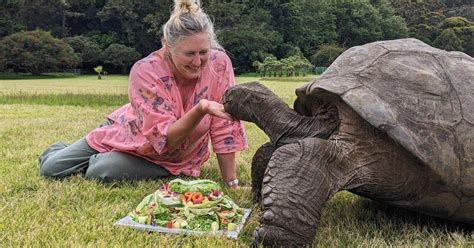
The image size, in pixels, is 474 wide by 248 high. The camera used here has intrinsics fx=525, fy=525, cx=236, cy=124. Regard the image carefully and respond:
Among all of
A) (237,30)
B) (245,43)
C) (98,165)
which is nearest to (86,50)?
(237,30)

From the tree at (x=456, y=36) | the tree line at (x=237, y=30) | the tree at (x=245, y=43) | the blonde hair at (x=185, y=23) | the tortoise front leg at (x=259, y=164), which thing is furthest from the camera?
the tree at (x=456, y=36)

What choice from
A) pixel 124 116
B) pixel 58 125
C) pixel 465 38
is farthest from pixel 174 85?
pixel 465 38

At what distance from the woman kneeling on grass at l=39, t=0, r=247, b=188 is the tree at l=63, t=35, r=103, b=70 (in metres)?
51.8

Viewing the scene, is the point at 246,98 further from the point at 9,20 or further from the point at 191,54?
the point at 9,20

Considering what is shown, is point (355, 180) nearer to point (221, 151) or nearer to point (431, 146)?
point (431, 146)

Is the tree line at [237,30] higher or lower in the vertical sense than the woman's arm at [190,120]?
lower

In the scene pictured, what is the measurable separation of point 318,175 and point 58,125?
20.3ft

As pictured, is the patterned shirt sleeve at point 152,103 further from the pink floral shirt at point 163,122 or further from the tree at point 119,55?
the tree at point 119,55

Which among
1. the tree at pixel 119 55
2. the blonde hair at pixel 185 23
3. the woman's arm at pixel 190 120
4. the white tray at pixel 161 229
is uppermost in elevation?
the blonde hair at pixel 185 23

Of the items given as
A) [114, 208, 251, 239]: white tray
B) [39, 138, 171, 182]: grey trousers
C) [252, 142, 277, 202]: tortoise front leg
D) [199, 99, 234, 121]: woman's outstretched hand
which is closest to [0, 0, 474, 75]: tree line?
[39, 138, 171, 182]: grey trousers

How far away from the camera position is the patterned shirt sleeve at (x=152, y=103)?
3443mm

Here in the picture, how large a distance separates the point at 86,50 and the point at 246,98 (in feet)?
177

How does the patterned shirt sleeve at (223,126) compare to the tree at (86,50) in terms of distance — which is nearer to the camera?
Answer: the patterned shirt sleeve at (223,126)

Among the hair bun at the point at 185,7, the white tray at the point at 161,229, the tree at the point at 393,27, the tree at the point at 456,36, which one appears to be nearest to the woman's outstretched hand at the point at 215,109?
the white tray at the point at 161,229
